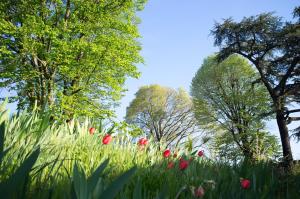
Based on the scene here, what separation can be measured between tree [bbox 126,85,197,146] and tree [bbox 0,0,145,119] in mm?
14175

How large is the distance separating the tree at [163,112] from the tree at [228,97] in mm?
2915

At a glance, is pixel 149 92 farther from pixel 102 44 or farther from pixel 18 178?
pixel 18 178

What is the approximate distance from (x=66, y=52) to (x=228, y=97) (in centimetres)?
1552

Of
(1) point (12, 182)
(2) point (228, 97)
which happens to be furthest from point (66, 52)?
(2) point (228, 97)

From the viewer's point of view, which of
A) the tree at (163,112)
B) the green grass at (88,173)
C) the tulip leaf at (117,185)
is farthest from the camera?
the tree at (163,112)

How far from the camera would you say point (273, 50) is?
2102 centimetres

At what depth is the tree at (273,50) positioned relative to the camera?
18.1m

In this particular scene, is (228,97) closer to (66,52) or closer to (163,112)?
(163,112)

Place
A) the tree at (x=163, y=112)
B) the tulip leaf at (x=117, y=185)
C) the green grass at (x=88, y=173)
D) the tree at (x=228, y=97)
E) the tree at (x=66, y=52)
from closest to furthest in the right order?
the tulip leaf at (x=117, y=185)
the green grass at (x=88, y=173)
the tree at (x=66, y=52)
the tree at (x=228, y=97)
the tree at (x=163, y=112)

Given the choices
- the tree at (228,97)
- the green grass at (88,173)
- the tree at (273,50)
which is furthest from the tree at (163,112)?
the green grass at (88,173)

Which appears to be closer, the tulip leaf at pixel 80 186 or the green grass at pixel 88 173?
the tulip leaf at pixel 80 186

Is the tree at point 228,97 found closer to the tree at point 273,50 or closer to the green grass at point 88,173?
the tree at point 273,50

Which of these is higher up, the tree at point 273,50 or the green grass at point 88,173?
the tree at point 273,50

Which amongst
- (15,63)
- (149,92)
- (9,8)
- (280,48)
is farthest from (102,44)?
(149,92)
